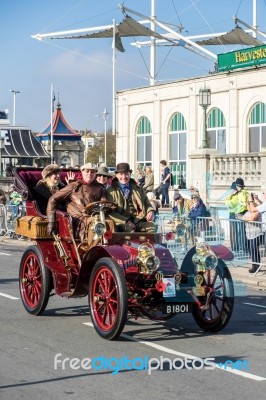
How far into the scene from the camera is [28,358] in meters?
8.16

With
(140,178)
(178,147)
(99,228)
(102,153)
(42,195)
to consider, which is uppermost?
(102,153)

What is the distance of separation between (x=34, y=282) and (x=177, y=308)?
2502 mm

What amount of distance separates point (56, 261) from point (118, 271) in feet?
6.00

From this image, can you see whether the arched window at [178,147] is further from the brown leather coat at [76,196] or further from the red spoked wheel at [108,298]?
the red spoked wheel at [108,298]

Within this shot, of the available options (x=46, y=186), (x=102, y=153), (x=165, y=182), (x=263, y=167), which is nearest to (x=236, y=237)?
(x=46, y=186)

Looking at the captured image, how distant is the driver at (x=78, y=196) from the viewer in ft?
33.8

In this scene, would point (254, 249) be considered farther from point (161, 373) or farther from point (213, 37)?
point (213, 37)

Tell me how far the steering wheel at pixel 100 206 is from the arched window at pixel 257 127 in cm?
2345

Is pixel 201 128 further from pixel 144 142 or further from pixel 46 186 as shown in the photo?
pixel 46 186

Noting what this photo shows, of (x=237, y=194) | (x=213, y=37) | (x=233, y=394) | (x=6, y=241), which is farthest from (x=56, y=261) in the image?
(x=213, y=37)

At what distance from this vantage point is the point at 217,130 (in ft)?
115

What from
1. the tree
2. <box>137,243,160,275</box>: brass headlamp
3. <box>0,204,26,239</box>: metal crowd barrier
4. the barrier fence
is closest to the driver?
<box>137,243,160,275</box>: brass headlamp

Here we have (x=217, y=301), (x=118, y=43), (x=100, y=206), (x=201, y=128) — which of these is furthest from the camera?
(x=118, y=43)

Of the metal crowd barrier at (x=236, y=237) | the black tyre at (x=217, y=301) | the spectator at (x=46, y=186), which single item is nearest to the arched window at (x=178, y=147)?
the metal crowd barrier at (x=236, y=237)
